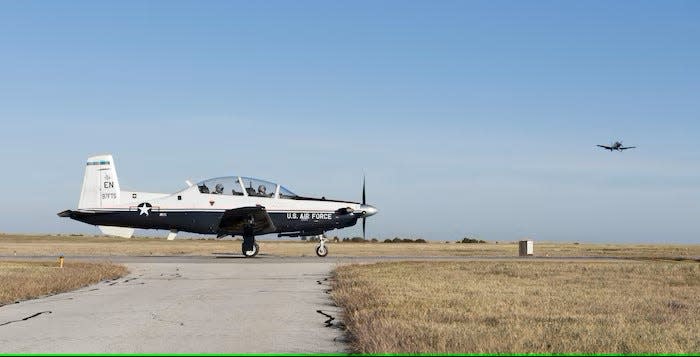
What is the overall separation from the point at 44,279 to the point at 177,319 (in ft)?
34.0

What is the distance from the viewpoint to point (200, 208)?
39688 mm

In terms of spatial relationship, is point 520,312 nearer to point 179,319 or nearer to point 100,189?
point 179,319

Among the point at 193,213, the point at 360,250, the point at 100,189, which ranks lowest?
the point at 360,250

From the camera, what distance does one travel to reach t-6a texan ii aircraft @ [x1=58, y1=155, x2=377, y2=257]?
129 ft

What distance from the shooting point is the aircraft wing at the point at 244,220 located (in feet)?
128

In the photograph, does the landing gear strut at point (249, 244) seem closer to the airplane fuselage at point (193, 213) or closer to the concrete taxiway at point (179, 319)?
the airplane fuselage at point (193, 213)

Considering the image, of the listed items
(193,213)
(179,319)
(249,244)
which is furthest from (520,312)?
(249,244)

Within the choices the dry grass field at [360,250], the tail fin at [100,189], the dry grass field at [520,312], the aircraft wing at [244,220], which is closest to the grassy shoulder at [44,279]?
the dry grass field at [520,312]

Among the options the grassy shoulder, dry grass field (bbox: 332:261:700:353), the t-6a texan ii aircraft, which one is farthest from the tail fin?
dry grass field (bbox: 332:261:700:353)

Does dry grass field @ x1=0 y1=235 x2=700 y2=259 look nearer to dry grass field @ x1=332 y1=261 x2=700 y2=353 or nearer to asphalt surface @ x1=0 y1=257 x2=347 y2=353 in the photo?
dry grass field @ x1=332 y1=261 x2=700 y2=353

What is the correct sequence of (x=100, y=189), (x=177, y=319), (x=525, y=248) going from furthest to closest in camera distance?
1. (x=525, y=248)
2. (x=100, y=189)
3. (x=177, y=319)

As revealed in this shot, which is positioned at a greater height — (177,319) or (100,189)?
(100,189)

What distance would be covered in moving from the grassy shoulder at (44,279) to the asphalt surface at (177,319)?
22.6 inches

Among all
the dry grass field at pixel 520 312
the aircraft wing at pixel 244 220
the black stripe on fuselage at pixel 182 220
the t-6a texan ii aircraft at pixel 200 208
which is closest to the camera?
the dry grass field at pixel 520 312
